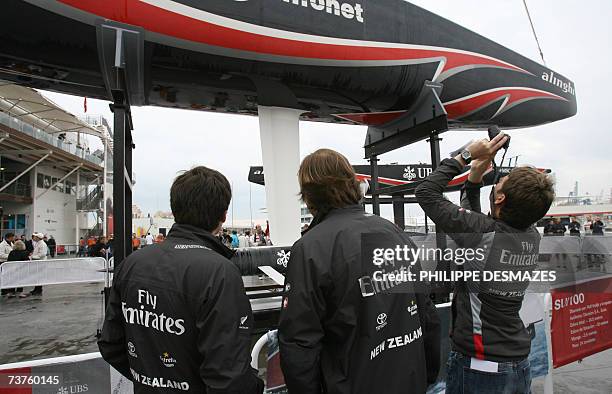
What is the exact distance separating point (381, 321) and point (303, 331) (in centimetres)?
27

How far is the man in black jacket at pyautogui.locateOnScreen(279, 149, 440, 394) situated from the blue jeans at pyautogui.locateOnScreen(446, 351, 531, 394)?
1.25 ft

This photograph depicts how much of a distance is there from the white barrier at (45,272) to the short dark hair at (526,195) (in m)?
7.38

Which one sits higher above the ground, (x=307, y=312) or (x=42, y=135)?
(x=42, y=135)

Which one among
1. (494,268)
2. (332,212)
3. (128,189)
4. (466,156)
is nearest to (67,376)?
(128,189)

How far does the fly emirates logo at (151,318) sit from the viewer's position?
1.25 meters

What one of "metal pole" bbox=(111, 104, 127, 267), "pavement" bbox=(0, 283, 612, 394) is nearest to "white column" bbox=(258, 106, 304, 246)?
"metal pole" bbox=(111, 104, 127, 267)

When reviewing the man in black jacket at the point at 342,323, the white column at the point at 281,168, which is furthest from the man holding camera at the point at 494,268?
the white column at the point at 281,168

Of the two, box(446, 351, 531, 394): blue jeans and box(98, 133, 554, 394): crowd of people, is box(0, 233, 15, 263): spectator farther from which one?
box(446, 351, 531, 394): blue jeans

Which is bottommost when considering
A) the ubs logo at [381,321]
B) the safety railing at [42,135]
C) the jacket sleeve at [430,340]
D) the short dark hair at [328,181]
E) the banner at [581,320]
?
the banner at [581,320]

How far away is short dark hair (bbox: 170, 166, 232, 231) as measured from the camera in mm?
1392

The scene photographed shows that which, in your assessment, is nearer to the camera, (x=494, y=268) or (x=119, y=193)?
(x=494, y=268)

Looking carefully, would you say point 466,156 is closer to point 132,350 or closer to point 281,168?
point 132,350

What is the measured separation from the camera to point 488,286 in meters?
1.61

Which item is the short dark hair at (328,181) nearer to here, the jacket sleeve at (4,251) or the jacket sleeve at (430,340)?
the jacket sleeve at (430,340)
